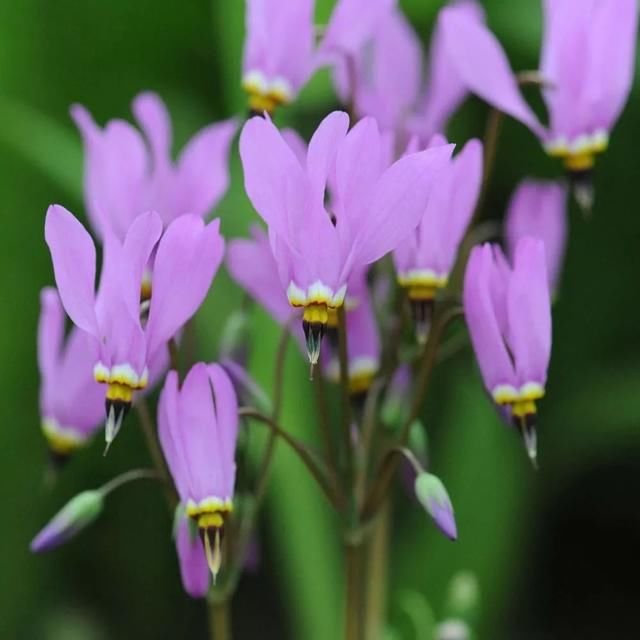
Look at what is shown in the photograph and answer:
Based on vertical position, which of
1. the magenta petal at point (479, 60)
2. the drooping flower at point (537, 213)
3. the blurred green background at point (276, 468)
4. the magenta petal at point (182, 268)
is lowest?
the blurred green background at point (276, 468)

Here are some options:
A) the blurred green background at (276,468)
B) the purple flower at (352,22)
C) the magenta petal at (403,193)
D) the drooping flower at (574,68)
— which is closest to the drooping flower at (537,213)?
the drooping flower at (574,68)

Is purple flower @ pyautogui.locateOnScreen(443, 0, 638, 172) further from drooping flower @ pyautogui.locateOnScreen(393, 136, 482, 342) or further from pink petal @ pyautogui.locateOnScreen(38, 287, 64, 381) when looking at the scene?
pink petal @ pyautogui.locateOnScreen(38, 287, 64, 381)

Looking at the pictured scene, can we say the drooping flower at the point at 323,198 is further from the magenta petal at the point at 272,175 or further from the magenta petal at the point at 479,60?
the magenta petal at the point at 479,60

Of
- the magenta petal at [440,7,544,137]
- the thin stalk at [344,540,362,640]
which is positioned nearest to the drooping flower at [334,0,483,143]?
the magenta petal at [440,7,544,137]

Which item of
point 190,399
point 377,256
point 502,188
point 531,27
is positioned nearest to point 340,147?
point 377,256

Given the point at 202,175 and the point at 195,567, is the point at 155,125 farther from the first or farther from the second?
the point at 195,567

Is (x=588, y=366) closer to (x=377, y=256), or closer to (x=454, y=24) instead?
(x=454, y=24)

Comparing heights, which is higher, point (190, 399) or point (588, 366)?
point (190, 399)
